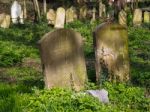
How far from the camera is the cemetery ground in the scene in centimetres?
596

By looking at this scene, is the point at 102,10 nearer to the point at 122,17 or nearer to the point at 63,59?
the point at 122,17

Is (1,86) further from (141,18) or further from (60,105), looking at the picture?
(141,18)

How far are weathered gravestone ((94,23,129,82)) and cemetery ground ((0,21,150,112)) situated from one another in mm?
260

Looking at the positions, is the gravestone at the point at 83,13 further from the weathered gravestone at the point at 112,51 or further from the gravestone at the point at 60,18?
the weathered gravestone at the point at 112,51

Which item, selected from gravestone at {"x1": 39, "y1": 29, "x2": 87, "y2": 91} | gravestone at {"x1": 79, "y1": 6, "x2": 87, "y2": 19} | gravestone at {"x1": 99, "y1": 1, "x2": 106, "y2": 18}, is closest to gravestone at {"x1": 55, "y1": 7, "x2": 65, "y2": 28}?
gravestone at {"x1": 79, "y1": 6, "x2": 87, "y2": 19}

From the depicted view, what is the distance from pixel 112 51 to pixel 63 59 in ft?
3.51

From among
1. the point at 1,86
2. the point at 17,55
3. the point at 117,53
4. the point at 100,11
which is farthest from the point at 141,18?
the point at 1,86

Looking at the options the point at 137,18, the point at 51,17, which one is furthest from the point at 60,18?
the point at 137,18

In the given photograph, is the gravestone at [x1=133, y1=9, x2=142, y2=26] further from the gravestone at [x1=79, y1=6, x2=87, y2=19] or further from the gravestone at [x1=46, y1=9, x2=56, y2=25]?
the gravestone at [x1=46, y1=9, x2=56, y2=25]

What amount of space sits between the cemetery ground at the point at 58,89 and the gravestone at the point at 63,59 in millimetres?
259

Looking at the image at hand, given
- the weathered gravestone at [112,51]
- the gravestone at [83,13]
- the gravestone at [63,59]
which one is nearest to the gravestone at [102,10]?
the gravestone at [83,13]

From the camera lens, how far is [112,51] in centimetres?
786

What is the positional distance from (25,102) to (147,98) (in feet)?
6.22

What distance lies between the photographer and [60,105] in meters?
5.96
